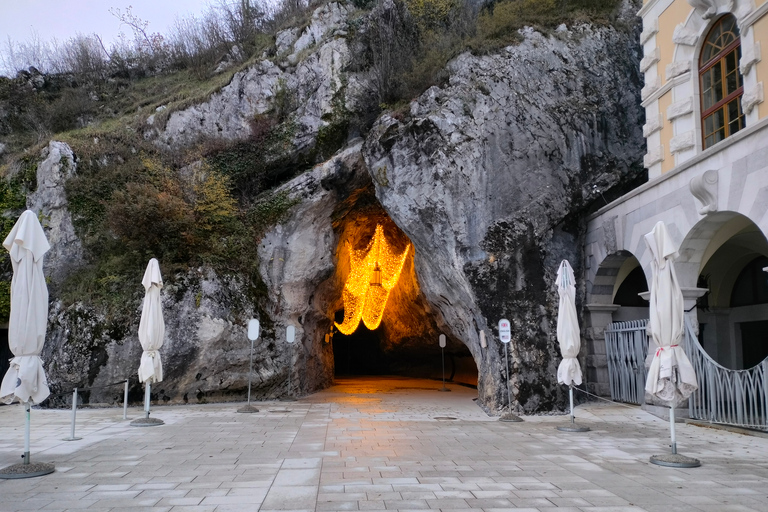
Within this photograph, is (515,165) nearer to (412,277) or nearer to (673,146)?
(673,146)

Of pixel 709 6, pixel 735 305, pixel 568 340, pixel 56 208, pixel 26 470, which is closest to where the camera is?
pixel 26 470

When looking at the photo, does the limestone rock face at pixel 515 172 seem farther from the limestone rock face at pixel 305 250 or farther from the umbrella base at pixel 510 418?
the limestone rock face at pixel 305 250

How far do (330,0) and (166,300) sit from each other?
513 inches

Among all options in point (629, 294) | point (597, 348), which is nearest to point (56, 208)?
point (597, 348)

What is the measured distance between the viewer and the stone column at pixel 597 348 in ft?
46.7

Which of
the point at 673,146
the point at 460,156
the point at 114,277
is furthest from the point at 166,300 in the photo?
the point at 673,146

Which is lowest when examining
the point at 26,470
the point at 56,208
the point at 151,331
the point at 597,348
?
the point at 26,470

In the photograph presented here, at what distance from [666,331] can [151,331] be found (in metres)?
9.16

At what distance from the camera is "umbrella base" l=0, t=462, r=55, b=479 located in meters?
Answer: 6.18

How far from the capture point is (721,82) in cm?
1131

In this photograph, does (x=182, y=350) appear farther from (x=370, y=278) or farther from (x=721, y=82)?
(x=721, y=82)

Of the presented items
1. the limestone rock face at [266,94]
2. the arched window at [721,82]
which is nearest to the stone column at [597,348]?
the arched window at [721,82]

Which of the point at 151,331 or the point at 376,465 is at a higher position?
the point at 151,331

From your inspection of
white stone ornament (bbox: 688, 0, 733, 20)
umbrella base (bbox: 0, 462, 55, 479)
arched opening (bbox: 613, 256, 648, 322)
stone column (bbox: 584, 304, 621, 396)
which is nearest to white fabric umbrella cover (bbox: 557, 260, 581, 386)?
stone column (bbox: 584, 304, 621, 396)
